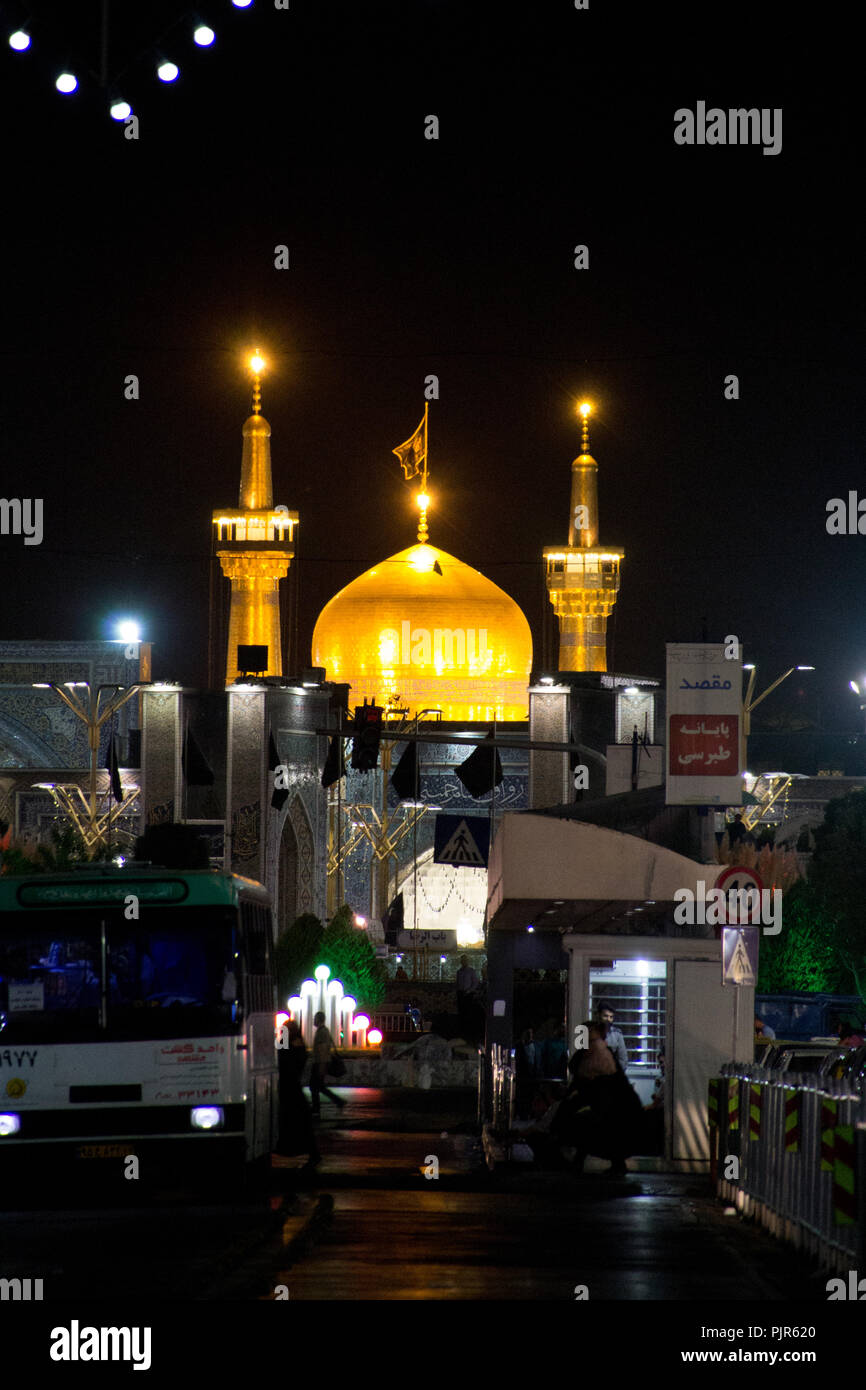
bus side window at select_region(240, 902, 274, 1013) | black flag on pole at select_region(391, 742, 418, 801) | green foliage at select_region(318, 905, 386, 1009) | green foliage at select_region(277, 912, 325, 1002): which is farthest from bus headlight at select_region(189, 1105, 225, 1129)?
green foliage at select_region(277, 912, 325, 1002)

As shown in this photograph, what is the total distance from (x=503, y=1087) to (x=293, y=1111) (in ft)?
6.76

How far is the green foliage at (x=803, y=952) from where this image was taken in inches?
1842

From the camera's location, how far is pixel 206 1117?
14.9 meters

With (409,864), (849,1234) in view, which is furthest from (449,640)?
(849,1234)

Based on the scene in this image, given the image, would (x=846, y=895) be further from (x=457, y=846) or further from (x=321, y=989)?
(x=457, y=846)

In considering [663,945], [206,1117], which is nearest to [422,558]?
[663,945]

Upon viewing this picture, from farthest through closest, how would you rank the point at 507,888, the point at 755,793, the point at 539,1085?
the point at 755,793 → the point at 539,1085 → the point at 507,888

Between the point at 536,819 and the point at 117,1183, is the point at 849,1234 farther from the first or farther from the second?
the point at 536,819

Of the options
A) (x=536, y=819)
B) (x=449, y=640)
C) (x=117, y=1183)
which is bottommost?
(x=117, y=1183)

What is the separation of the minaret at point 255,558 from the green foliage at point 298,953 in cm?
1403

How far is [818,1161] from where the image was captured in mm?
11273
